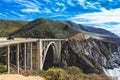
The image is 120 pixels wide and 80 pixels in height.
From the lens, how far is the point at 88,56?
160375 millimetres

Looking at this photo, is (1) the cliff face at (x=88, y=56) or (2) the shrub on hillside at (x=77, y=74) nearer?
(2) the shrub on hillside at (x=77, y=74)

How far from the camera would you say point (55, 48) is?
137 m

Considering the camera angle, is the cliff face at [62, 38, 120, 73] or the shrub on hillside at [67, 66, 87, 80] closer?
the shrub on hillside at [67, 66, 87, 80]

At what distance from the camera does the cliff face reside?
146 meters

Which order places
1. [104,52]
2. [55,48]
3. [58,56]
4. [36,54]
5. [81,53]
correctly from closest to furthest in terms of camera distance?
[36,54] → [55,48] → [58,56] → [81,53] → [104,52]

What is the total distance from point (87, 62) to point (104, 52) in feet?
142

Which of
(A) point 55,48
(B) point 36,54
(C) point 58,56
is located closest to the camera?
(B) point 36,54

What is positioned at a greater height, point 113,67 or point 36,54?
point 36,54

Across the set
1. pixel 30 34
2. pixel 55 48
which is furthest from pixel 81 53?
pixel 30 34

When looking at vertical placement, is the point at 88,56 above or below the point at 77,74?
below

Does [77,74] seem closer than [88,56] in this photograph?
Yes

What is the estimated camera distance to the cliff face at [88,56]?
146125 mm

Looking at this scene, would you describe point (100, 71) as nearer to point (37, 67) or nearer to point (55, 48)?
point (55, 48)

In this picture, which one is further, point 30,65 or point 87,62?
point 87,62
